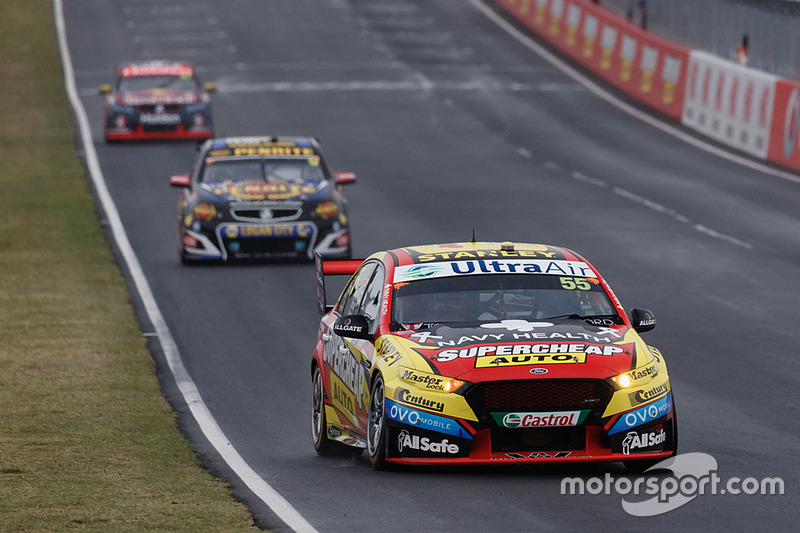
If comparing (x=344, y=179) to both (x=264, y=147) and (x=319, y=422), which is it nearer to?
(x=264, y=147)

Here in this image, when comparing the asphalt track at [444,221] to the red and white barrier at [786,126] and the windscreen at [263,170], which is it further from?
the windscreen at [263,170]

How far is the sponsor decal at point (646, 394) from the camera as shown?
982 centimetres

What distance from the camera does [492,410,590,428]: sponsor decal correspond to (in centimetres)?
973

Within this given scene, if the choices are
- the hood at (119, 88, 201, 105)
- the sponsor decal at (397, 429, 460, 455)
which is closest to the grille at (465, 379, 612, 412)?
the sponsor decal at (397, 429, 460, 455)

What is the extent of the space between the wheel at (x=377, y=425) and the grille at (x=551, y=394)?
0.73 meters

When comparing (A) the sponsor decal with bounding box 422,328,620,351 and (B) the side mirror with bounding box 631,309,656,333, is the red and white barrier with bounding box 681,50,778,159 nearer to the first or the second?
(B) the side mirror with bounding box 631,309,656,333

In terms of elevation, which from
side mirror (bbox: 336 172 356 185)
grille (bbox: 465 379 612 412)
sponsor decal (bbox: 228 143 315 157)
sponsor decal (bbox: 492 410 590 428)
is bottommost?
side mirror (bbox: 336 172 356 185)

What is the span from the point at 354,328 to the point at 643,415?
2.00 m

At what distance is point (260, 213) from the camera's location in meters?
23.1

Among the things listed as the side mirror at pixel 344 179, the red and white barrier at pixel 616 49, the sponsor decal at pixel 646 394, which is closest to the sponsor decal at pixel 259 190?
the side mirror at pixel 344 179

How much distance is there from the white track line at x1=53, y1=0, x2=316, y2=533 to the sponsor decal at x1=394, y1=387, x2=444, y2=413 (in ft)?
3.02

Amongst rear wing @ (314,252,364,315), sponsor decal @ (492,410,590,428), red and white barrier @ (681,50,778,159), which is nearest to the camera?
sponsor decal @ (492,410,590,428)

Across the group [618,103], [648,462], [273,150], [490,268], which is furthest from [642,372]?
[618,103]

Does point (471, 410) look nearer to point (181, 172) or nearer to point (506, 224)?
point (506, 224)
